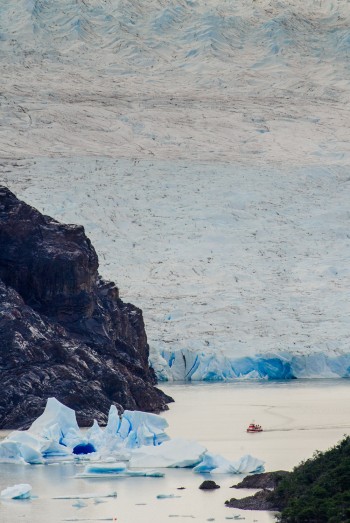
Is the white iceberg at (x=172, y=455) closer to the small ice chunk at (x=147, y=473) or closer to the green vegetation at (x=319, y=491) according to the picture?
the small ice chunk at (x=147, y=473)

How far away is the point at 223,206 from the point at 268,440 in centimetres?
2877

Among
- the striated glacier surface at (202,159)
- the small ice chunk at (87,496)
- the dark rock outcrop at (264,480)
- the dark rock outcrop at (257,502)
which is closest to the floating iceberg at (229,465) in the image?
the dark rock outcrop at (264,480)

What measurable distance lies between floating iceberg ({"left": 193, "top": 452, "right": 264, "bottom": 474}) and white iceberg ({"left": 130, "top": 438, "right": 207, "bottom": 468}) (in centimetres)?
49

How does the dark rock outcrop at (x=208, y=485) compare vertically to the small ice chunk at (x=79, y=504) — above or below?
above

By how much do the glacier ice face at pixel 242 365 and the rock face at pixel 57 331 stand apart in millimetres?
7484

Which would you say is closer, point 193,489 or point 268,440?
point 193,489

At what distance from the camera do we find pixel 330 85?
7019 cm

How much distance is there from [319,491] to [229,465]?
194 inches

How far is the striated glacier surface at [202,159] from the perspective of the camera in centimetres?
4253

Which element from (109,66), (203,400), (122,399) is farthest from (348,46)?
(122,399)

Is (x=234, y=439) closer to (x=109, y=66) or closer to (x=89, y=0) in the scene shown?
(x=109, y=66)

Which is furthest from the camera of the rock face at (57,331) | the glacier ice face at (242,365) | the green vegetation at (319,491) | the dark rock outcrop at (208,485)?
the glacier ice face at (242,365)

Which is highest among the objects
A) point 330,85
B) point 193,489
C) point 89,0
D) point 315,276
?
A: point 89,0

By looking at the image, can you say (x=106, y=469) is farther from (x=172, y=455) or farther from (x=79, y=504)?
(x=79, y=504)
